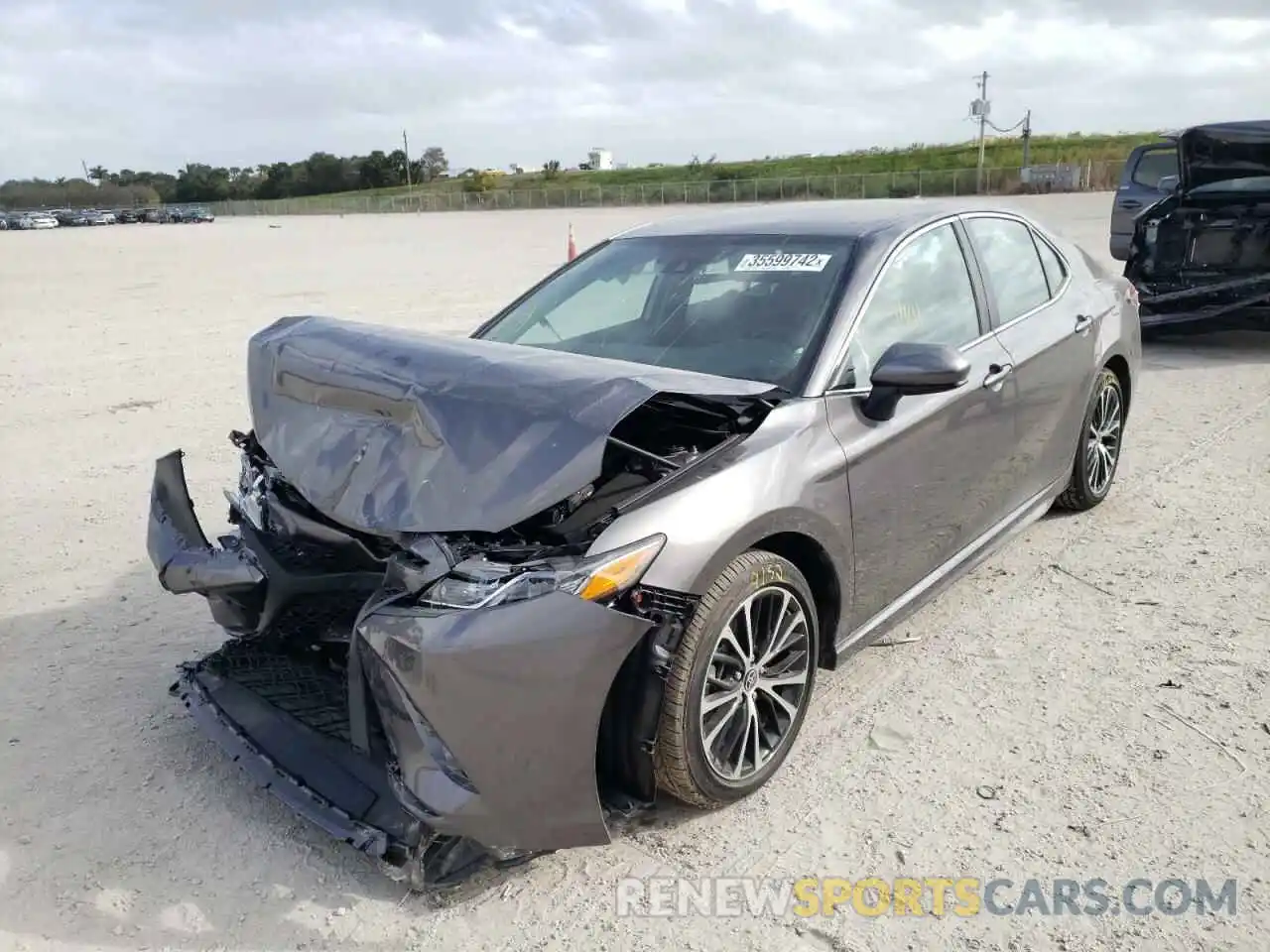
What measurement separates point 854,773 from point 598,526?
1236 millimetres

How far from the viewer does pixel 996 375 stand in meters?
4.05

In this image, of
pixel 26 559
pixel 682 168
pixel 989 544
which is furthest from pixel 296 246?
pixel 682 168

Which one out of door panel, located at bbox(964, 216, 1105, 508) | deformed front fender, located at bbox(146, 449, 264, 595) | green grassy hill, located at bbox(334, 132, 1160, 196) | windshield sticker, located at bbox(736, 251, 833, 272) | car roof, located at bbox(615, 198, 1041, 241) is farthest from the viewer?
green grassy hill, located at bbox(334, 132, 1160, 196)

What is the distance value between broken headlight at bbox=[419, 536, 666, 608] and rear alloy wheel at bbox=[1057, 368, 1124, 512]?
3.26 m

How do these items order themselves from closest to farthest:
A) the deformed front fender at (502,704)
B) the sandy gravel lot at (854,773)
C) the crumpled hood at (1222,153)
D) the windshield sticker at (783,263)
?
the deformed front fender at (502,704) < the sandy gravel lot at (854,773) < the windshield sticker at (783,263) < the crumpled hood at (1222,153)

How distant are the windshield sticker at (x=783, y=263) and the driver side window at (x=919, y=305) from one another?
0.79ft

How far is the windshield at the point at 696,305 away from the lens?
11.7ft

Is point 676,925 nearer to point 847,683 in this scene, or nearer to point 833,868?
point 833,868

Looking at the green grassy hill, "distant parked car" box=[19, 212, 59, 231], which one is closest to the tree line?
the green grassy hill

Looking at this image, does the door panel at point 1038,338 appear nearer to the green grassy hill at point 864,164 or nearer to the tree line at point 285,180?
the green grassy hill at point 864,164

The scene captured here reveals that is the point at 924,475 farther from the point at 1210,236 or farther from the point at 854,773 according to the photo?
→ the point at 1210,236

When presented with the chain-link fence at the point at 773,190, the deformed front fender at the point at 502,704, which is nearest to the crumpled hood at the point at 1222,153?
the deformed front fender at the point at 502,704

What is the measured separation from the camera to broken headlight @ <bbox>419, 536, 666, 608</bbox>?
2.54m

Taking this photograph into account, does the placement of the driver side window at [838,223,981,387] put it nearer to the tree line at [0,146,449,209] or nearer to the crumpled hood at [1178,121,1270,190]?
the crumpled hood at [1178,121,1270,190]
